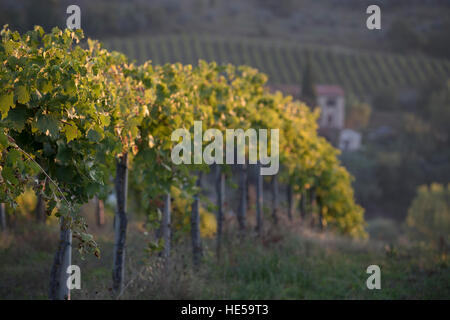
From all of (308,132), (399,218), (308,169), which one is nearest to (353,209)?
(308,169)

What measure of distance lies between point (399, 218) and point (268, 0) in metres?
79.1

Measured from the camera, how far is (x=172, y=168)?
6730 millimetres

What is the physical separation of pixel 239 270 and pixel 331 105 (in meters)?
49.6

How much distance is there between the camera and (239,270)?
7887 mm

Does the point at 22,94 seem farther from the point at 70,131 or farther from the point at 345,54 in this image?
the point at 345,54

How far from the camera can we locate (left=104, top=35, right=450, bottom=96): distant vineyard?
65.2m

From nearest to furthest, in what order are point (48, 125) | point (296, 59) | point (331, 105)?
point (48, 125)
point (331, 105)
point (296, 59)

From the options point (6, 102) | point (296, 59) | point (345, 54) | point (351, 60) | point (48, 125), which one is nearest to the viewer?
point (6, 102)

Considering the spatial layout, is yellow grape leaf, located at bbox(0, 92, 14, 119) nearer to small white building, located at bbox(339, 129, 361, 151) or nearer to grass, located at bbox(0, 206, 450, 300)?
grass, located at bbox(0, 206, 450, 300)

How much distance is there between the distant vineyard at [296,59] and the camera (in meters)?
65.2

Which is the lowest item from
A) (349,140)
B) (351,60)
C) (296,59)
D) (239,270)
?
(239,270)

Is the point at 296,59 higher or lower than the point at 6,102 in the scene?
higher

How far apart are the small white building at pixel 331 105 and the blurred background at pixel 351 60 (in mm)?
127

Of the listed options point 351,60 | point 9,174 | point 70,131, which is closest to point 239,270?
point 70,131
